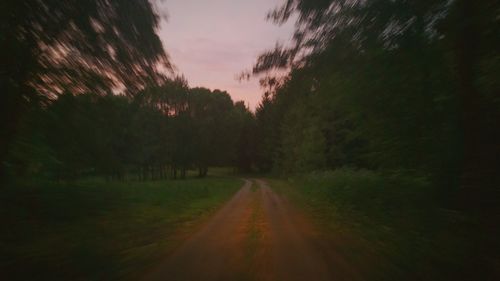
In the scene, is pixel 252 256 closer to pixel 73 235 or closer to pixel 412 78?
pixel 73 235

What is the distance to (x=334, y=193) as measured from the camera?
775 inches

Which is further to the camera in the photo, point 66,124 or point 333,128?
point 333,128

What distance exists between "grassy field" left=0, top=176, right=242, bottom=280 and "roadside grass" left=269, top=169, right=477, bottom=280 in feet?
15.0

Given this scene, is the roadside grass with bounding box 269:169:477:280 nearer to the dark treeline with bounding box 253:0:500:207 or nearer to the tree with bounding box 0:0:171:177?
the dark treeline with bounding box 253:0:500:207

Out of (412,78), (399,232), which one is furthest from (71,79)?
(399,232)

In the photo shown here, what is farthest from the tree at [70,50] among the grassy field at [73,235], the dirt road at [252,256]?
the dirt road at [252,256]

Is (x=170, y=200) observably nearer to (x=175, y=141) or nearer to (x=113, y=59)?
(x=113, y=59)

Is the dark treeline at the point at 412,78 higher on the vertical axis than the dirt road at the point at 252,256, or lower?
higher

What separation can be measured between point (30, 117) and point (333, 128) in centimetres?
2520

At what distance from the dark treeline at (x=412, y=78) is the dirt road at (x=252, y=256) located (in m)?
3.19

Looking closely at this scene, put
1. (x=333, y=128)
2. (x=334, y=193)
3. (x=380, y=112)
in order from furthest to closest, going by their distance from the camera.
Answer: (x=333, y=128)
(x=334, y=193)
(x=380, y=112)

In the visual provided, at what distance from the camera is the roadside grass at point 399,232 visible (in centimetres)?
612

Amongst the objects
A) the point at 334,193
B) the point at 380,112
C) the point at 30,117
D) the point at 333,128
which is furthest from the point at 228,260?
the point at 333,128

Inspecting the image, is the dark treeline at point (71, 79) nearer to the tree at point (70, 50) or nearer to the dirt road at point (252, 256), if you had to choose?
the tree at point (70, 50)
